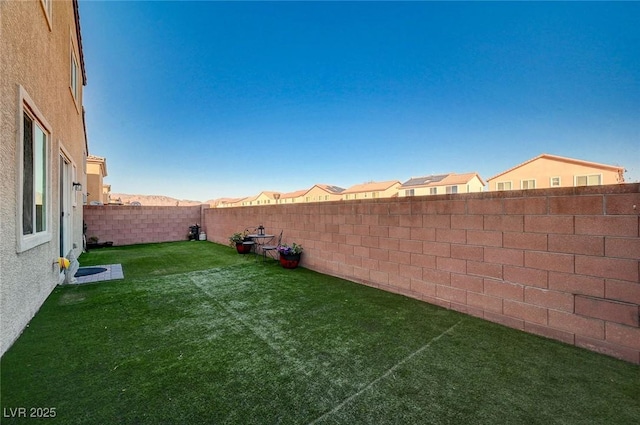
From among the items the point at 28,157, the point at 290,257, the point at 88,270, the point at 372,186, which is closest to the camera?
the point at 28,157

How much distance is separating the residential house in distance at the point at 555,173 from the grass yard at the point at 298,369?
49.8 feet

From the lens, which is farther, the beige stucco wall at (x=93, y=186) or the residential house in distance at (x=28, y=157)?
the beige stucco wall at (x=93, y=186)

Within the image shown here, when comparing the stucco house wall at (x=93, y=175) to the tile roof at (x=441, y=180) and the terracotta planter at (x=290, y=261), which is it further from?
the tile roof at (x=441, y=180)

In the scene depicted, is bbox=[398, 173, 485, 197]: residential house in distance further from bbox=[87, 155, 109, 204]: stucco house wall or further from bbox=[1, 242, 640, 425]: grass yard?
bbox=[87, 155, 109, 204]: stucco house wall

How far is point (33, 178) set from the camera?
2838 millimetres

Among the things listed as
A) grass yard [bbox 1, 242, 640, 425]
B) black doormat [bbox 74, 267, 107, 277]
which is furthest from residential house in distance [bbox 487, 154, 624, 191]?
black doormat [bbox 74, 267, 107, 277]

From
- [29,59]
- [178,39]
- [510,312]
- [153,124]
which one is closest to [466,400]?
[510,312]

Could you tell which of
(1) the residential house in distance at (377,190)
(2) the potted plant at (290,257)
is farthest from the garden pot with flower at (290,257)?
(1) the residential house in distance at (377,190)

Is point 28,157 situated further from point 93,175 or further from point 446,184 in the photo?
point 446,184

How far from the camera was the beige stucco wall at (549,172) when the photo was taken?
47.9ft

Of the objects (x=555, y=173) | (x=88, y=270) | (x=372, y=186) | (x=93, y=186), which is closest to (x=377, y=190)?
(x=372, y=186)

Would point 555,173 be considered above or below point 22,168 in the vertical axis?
above

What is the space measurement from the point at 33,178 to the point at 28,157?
253 millimetres

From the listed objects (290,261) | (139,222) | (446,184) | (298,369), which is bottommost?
(298,369)
